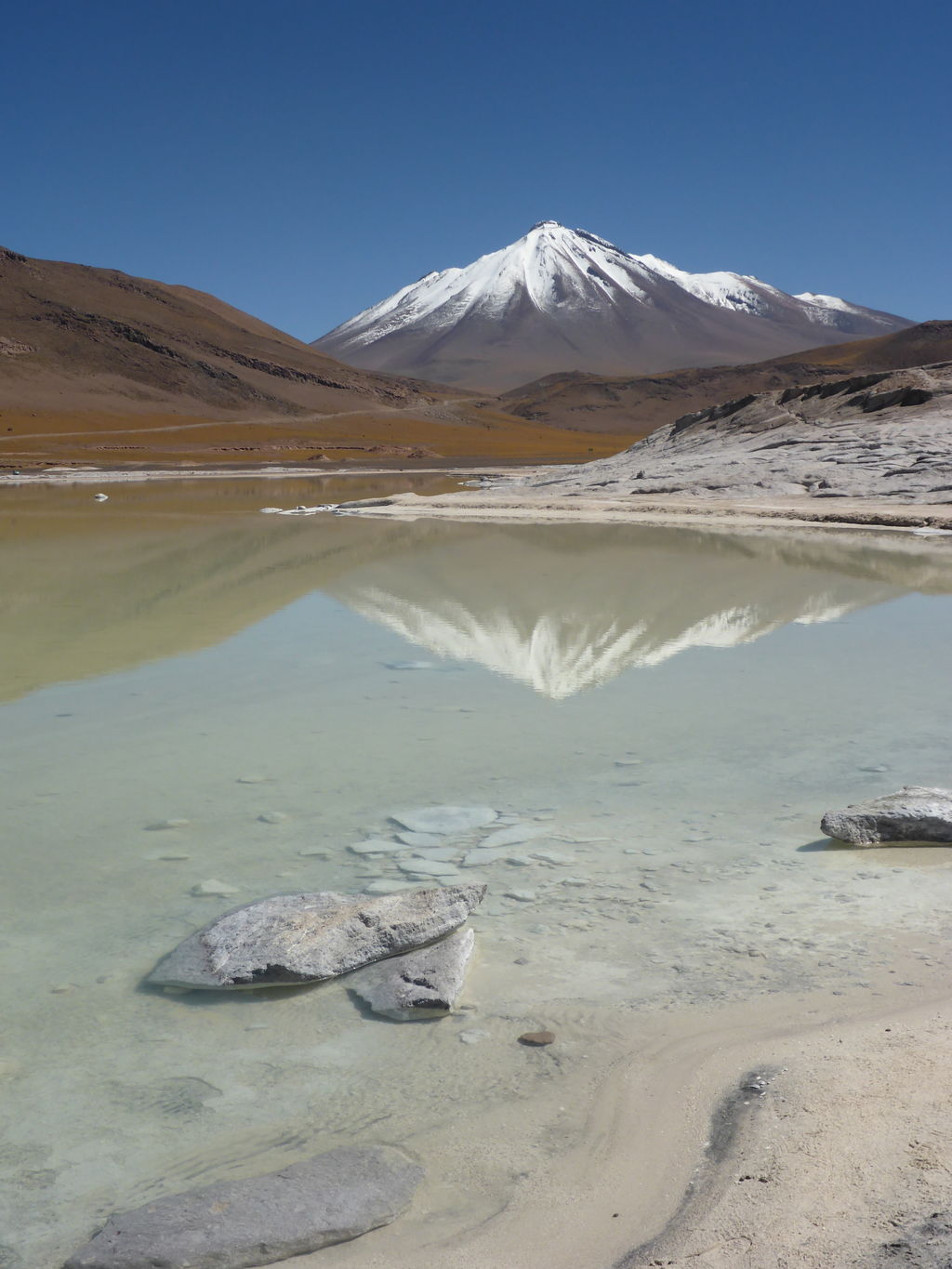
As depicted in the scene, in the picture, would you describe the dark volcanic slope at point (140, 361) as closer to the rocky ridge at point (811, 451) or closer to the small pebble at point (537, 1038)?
the rocky ridge at point (811, 451)

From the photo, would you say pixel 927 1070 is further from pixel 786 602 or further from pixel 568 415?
pixel 568 415

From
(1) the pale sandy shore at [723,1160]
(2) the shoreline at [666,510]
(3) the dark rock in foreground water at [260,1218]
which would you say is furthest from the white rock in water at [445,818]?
(2) the shoreline at [666,510]

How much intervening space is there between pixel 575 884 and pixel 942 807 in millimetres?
1548

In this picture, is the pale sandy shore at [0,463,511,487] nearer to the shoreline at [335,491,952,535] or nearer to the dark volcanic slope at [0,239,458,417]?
the shoreline at [335,491,952,535]

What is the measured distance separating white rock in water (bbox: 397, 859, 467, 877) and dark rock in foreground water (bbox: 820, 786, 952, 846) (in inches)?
61.1

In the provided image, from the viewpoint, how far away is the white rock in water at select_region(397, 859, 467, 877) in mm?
4309

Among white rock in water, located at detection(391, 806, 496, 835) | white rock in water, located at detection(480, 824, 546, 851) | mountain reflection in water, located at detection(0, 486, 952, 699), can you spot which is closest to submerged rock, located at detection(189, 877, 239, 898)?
white rock in water, located at detection(391, 806, 496, 835)

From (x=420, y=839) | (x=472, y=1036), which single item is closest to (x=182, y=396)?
(x=420, y=839)

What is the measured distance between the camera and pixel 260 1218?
7.81 feet

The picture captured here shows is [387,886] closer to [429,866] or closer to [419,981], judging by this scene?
[429,866]

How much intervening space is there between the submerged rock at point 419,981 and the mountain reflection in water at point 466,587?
394 cm

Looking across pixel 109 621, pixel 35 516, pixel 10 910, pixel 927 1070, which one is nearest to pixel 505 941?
pixel 927 1070

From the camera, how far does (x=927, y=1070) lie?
280cm

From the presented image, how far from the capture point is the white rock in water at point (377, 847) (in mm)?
4535
